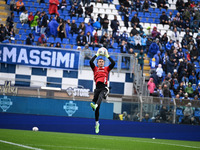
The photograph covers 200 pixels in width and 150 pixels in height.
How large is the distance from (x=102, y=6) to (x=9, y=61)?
9.64 metres

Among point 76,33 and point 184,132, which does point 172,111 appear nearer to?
point 184,132

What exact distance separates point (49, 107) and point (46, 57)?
477 cm

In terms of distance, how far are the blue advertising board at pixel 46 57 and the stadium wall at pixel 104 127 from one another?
4.74 m

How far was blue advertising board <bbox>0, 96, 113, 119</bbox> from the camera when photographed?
16.0 m

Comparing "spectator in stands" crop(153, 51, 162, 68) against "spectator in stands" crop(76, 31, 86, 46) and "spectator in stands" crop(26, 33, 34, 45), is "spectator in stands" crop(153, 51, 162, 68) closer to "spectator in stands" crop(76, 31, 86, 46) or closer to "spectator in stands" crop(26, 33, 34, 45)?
"spectator in stands" crop(76, 31, 86, 46)

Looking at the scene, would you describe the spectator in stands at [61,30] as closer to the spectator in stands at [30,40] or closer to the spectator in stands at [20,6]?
the spectator in stands at [30,40]

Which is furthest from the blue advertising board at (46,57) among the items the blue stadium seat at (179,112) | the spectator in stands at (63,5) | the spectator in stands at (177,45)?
the spectator in stands at (177,45)

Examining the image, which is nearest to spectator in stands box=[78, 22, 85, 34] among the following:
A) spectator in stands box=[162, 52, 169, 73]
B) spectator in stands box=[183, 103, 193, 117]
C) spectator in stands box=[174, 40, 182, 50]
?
spectator in stands box=[162, 52, 169, 73]

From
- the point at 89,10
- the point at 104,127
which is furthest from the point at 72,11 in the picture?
the point at 104,127

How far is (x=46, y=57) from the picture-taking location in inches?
802

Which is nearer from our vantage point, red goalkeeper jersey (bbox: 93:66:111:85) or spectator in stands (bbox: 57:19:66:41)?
red goalkeeper jersey (bbox: 93:66:111:85)

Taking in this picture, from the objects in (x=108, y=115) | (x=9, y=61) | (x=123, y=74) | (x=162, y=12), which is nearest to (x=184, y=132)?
(x=108, y=115)

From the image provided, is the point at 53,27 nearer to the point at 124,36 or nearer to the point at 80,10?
the point at 80,10

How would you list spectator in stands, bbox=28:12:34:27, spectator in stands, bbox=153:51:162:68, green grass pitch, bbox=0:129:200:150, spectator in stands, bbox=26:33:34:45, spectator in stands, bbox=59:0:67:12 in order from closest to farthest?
1. green grass pitch, bbox=0:129:200:150
2. spectator in stands, bbox=26:33:34:45
3. spectator in stands, bbox=153:51:162:68
4. spectator in stands, bbox=28:12:34:27
5. spectator in stands, bbox=59:0:67:12
